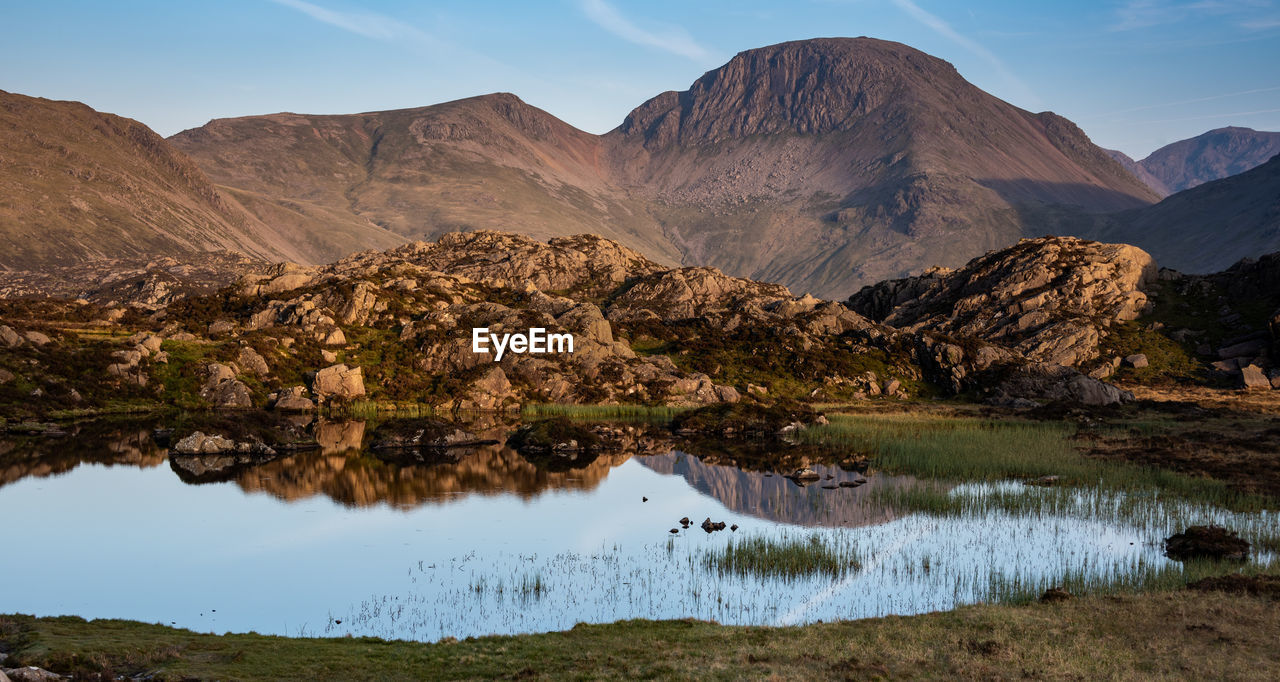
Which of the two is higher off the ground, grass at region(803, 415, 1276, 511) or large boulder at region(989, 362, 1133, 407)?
large boulder at region(989, 362, 1133, 407)

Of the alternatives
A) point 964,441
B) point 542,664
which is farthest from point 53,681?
point 964,441

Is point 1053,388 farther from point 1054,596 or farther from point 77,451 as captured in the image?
point 77,451

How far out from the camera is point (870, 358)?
420 feet

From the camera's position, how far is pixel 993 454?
223 feet

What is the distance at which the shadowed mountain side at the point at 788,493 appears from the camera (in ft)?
159

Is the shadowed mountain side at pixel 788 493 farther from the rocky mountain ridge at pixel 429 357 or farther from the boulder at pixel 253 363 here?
the boulder at pixel 253 363

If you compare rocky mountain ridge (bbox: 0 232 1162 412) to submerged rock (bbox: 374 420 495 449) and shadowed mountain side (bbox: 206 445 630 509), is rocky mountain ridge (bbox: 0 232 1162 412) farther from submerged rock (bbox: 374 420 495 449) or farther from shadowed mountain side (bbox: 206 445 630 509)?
shadowed mountain side (bbox: 206 445 630 509)

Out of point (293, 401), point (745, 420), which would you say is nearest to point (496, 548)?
point (745, 420)

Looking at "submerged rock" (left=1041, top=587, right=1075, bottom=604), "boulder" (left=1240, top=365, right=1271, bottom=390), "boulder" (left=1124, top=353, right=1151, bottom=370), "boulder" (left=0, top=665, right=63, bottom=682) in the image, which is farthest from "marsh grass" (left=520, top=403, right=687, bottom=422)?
"boulder" (left=1240, top=365, right=1271, bottom=390)

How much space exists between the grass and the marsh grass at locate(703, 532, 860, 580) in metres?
23.8

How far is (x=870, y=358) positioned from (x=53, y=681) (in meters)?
118

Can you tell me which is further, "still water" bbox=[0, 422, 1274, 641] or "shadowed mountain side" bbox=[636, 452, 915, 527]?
"shadowed mountain side" bbox=[636, 452, 915, 527]

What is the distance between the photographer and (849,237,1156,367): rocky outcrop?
13900 centimetres

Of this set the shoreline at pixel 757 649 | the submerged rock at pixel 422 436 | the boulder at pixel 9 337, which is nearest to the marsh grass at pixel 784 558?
the shoreline at pixel 757 649
